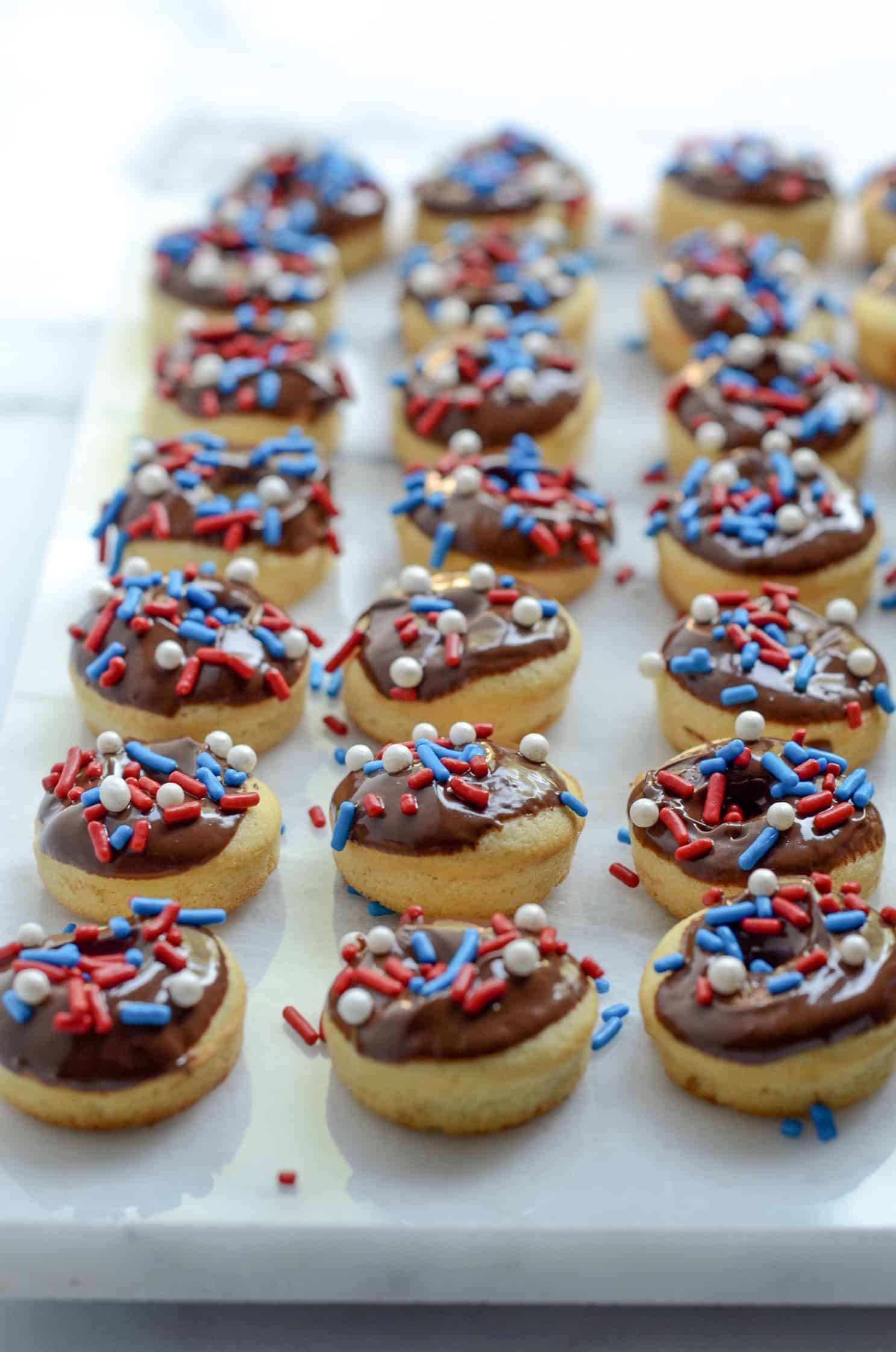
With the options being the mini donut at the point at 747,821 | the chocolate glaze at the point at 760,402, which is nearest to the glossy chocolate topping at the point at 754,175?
the chocolate glaze at the point at 760,402

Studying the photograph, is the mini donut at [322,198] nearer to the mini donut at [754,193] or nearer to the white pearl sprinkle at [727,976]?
the mini donut at [754,193]

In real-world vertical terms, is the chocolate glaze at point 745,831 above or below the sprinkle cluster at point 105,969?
above

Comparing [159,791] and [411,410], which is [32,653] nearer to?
[159,791]

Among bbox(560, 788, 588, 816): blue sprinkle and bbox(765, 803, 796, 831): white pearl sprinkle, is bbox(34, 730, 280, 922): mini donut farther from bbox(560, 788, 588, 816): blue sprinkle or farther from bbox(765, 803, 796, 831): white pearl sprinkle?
bbox(765, 803, 796, 831): white pearl sprinkle

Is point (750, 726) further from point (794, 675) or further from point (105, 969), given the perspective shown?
point (105, 969)

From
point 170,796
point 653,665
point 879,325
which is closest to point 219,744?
point 170,796

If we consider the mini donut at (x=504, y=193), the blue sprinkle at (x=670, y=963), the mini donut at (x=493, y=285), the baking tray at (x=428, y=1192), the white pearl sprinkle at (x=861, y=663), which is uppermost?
the mini donut at (x=504, y=193)
